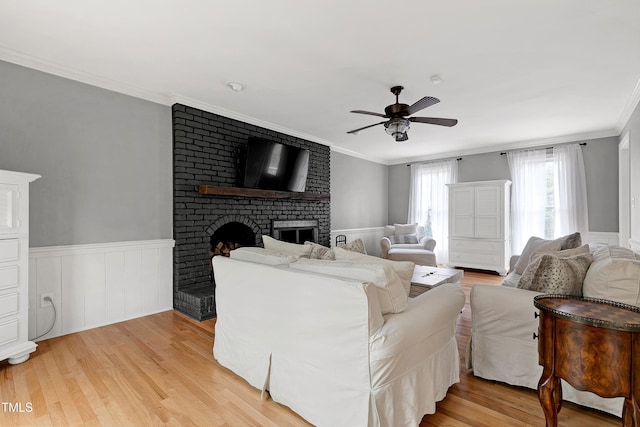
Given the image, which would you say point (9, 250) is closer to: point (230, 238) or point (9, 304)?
point (9, 304)

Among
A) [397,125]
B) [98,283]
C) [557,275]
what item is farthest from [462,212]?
[98,283]

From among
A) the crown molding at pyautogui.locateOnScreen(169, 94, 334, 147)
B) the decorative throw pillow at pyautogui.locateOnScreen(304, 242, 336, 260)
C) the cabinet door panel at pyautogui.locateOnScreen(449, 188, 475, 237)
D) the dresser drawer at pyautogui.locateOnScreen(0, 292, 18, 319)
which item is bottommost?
the dresser drawer at pyautogui.locateOnScreen(0, 292, 18, 319)

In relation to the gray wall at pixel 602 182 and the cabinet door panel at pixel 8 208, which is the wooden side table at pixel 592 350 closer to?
the cabinet door panel at pixel 8 208

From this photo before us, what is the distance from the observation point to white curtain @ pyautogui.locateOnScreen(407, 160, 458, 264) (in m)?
6.59

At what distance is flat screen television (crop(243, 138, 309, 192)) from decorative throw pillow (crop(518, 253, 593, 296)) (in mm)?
3336

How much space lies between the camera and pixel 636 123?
11.1 ft

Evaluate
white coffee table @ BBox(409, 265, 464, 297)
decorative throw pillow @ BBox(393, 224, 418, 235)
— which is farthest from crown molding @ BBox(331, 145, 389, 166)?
white coffee table @ BBox(409, 265, 464, 297)

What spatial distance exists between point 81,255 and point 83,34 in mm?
1970

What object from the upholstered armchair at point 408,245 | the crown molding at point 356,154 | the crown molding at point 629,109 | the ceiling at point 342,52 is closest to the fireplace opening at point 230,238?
the ceiling at point 342,52

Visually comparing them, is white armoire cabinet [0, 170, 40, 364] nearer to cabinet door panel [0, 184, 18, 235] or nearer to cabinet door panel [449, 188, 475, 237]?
cabinet door panel [0, 184, 18, 235]

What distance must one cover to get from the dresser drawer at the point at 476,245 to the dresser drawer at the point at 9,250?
6.41 metres

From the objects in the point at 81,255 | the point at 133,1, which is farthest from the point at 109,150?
the point at 133,1

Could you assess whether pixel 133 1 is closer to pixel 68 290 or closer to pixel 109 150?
pixel 109 150

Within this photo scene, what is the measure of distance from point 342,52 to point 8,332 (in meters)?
3.41
